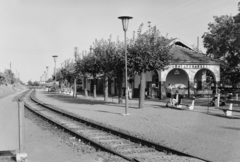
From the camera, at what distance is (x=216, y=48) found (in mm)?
39344

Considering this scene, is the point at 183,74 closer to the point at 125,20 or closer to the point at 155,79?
the point at 155,79

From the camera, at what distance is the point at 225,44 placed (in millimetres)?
37031

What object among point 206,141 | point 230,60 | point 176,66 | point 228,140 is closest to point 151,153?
point 206,141

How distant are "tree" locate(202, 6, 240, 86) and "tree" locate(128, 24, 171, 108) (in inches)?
591

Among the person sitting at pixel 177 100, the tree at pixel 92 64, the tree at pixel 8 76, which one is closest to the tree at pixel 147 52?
the person sitting at pixel 177 100

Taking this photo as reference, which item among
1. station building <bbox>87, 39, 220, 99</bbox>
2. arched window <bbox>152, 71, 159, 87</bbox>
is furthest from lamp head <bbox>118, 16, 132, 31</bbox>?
arched window <bbox>152, 71, 159, 87</bbox>

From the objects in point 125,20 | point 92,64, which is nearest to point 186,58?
point 92,64

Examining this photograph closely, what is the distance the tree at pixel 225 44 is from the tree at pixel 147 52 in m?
15.0

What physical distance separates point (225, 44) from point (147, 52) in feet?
65.7

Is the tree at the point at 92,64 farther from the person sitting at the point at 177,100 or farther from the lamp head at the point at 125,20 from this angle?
the lamp head at the point at 125,20

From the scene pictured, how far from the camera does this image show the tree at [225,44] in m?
34.8

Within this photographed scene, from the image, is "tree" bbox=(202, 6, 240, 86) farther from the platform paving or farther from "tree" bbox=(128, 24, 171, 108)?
the platform paving

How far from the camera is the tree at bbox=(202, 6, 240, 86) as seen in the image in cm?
3475

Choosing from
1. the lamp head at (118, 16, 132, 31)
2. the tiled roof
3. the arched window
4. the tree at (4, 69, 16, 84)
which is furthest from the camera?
the tree at (4, 69, 16, 84)
